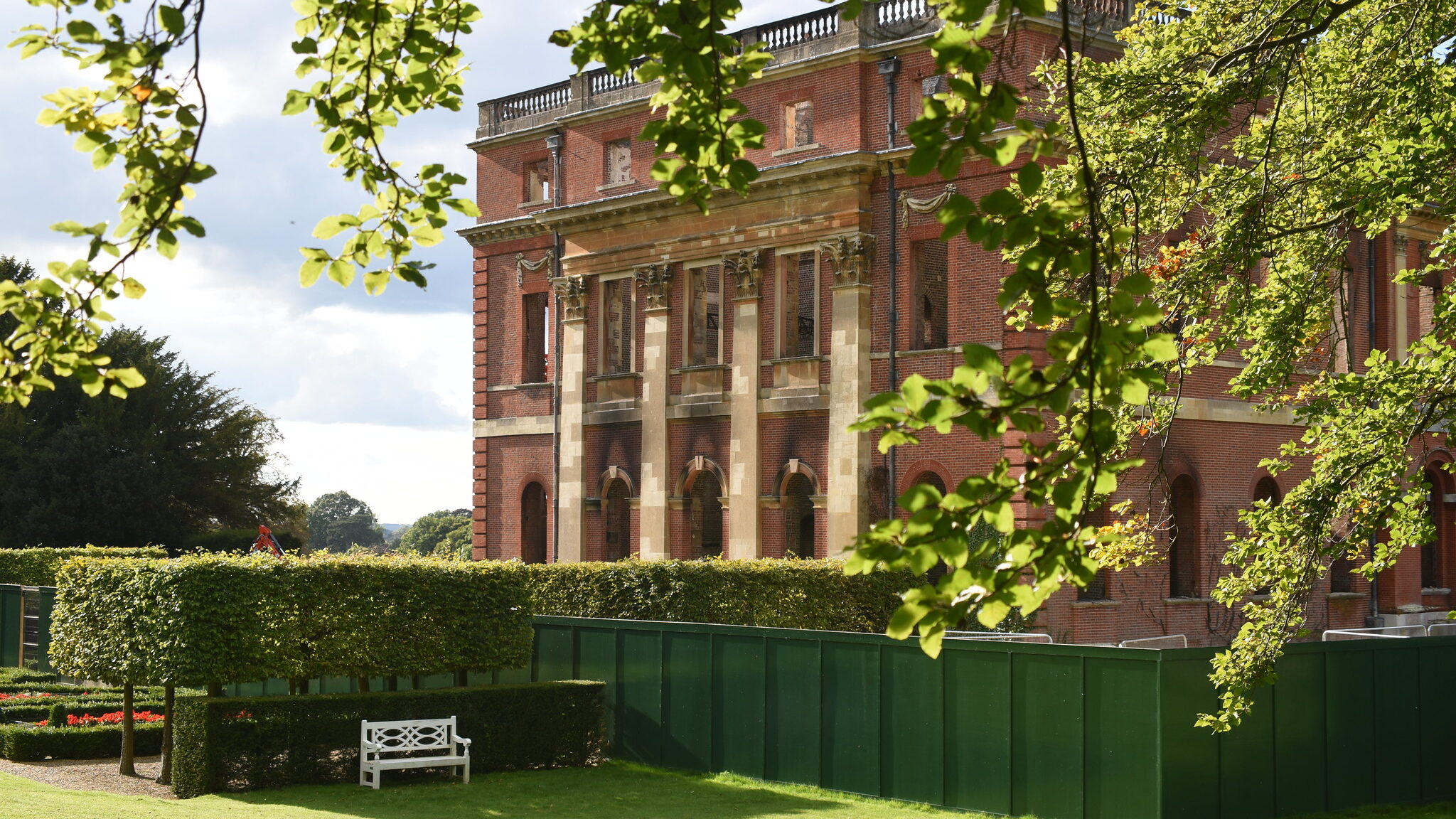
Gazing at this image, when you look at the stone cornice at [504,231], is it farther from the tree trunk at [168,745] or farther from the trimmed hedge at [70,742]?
the tree trunk at [168,745]

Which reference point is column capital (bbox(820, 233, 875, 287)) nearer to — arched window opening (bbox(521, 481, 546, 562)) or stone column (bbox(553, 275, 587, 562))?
stone column (bbox(553, 275, 587, 562))

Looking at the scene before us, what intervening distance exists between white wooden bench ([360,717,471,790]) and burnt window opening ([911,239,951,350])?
14.0 m

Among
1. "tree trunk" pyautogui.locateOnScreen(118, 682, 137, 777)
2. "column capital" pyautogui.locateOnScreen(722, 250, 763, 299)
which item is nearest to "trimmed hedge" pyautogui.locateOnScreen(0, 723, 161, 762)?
"tree trunk" pyautogui.locateOnScreen(118, 682, 137, 777)

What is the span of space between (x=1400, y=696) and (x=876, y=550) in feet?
53.1

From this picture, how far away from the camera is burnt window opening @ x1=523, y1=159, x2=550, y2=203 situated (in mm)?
38531

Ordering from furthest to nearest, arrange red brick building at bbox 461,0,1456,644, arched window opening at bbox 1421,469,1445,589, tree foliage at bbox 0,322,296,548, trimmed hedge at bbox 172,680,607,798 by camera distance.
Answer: tree foliage at bbox 0,322,296,548
arched window opening at bbox 1421,469,1445,589
red brick building at bbox 461,0,1456,644
trimmed hedge at bbox 172,680,607,798

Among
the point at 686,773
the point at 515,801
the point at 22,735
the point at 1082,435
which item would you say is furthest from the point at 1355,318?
the point at 1082,435

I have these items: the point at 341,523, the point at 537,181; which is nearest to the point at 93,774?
the point at 537,181

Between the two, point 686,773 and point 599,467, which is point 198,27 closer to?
point 686,773

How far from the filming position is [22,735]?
22.5 metres

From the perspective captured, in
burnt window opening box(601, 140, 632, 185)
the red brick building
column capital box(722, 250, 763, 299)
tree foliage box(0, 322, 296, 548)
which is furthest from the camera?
tree foliage box(0, 322, 296, 548)

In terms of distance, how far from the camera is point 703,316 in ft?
116

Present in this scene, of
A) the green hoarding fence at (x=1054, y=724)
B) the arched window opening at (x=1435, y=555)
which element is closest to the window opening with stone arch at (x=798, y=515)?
the green hoarding fence at (x=1054, y=724)

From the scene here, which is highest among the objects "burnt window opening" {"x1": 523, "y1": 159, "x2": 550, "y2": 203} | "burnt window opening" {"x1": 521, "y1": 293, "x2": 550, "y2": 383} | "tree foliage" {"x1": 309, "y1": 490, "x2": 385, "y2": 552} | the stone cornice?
"burnt window opening" {"x1": 523, "y1": 159, "x2": 550, "y2": 203}
